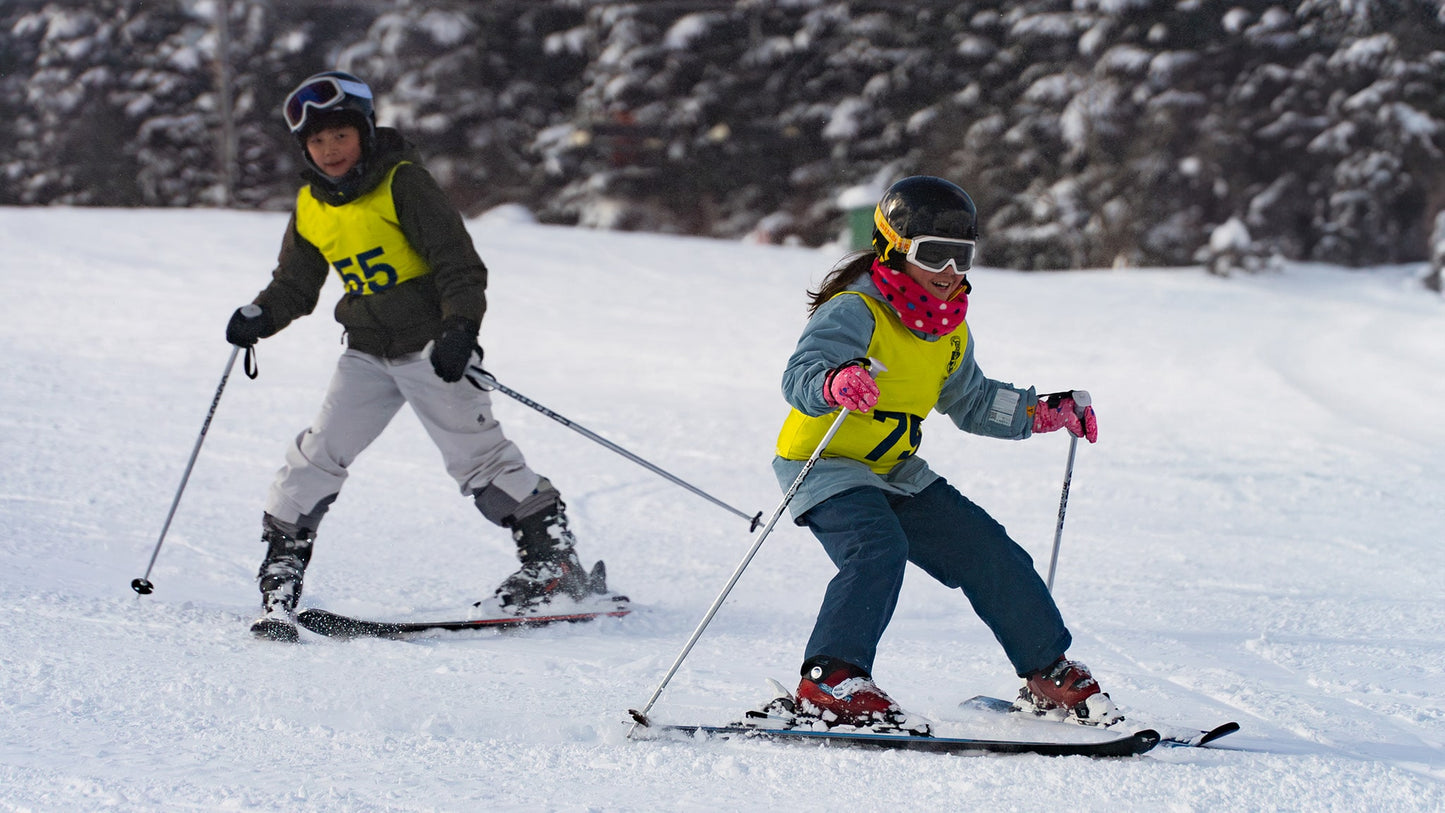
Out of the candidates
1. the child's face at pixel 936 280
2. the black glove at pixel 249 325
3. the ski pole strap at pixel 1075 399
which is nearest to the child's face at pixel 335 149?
the black glove at pixel 249 325

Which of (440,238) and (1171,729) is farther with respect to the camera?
(440,238)

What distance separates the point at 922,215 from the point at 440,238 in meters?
1.53

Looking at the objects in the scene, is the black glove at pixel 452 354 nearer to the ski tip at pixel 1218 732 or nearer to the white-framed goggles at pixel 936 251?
the white-framed goggles at pixel 936 251

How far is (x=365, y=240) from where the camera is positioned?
362 cm

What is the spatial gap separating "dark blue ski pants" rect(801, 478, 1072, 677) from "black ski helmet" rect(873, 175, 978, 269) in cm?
60

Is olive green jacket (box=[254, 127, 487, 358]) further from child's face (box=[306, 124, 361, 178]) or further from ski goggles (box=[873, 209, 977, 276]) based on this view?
ski goggles (box=[873, 209, 977, 276])

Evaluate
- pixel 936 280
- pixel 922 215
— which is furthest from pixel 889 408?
pixel 922 215

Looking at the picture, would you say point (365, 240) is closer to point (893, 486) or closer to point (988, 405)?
point (893, 486)

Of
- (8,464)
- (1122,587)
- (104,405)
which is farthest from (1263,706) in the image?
(104,405)

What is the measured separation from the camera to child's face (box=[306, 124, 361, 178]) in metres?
3.50

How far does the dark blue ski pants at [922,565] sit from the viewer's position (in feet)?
8.79

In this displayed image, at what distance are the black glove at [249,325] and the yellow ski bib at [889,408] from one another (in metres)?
1.85

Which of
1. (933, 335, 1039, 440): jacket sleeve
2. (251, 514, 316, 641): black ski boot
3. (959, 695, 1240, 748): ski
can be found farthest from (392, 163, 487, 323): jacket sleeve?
(959, 695, 1240, 748): ski

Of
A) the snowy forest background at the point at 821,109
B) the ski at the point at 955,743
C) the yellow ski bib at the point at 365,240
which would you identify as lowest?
the ski at the point at 955,743
